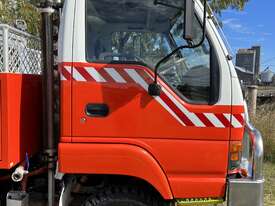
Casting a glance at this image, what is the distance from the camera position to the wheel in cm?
355

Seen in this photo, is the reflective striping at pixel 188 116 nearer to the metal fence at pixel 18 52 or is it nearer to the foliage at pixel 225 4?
the metal fence at pixel 18 52

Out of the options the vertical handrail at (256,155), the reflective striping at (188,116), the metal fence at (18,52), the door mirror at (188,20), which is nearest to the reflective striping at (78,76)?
the metal fence at (18,52)

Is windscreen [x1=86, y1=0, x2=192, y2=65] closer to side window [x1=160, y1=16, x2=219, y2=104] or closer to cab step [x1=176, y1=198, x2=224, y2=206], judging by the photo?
side window [x1=160, y1=16, x2=219, y2=104]

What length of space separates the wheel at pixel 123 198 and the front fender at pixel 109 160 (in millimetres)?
219

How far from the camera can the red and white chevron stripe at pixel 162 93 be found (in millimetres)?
3410

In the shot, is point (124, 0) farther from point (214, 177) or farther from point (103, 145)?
point (214, 177)

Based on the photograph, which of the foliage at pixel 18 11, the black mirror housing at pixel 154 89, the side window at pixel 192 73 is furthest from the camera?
the foliage at pixel 18 11

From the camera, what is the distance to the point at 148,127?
345cm

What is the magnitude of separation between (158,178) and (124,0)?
4.75 feet

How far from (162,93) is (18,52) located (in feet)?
4.49

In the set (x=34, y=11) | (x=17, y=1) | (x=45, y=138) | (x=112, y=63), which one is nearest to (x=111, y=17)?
(x=112, y=63)

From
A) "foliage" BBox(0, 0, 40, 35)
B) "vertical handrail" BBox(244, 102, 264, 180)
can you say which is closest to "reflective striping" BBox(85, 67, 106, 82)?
"vertical handrail" BBox(244, 102, 264, 180)

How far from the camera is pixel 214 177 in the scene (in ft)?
11.5

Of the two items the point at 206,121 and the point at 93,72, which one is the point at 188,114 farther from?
the point at 93,72
